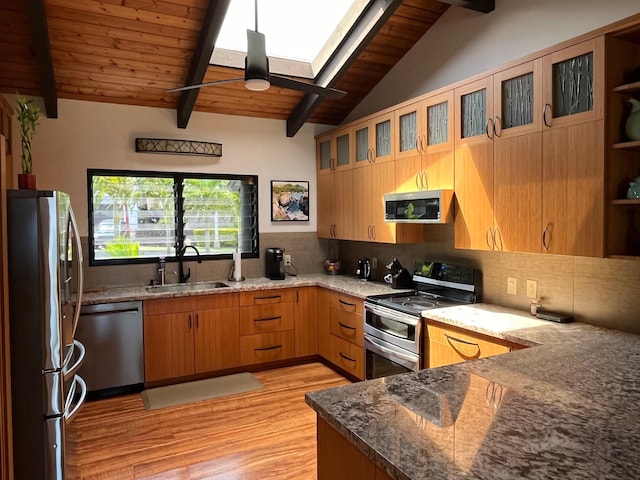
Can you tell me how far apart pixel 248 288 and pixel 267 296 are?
0.72ft

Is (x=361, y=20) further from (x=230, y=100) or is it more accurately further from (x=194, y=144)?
(x=194, y=144)

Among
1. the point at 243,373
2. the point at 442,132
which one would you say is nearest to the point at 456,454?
the point at 442,132

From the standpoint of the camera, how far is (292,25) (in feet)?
13.1

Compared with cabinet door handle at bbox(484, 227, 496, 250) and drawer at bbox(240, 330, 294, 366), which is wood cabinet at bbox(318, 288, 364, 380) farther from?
cabinet door handle at bbox(484, 227, 496, 250)

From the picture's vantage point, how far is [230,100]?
454cm

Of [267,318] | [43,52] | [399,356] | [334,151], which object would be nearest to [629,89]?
[399,356]

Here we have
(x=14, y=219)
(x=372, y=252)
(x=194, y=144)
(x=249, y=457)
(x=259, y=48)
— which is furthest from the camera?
(x=372, y=252)

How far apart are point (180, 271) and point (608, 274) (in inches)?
142

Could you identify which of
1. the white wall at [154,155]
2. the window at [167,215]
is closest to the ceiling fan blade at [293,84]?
the white wall at [154,155]

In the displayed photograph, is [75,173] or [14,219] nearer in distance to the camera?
[14,219]

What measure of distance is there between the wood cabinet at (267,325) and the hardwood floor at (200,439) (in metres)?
0.47

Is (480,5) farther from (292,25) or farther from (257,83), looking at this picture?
(257,83)

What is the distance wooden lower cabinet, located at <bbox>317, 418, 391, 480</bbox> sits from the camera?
1274mm

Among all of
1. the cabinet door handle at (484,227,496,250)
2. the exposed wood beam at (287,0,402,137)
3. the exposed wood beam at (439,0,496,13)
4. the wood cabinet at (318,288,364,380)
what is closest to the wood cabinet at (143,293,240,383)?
Result: the wood cabinet at (318,288,364,380)
